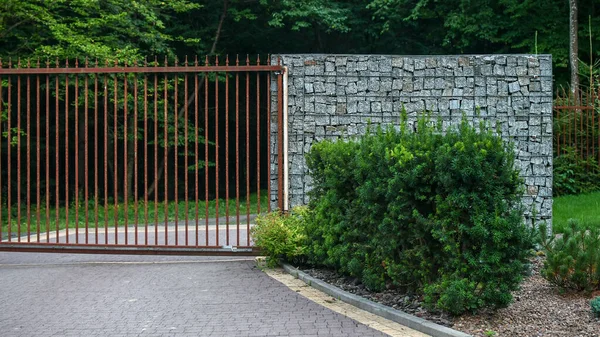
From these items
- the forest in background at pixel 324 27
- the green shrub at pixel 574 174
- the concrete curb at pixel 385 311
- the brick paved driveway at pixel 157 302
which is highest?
the forest in background at pixel 324 27

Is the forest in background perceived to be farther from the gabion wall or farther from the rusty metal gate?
the gabion wall

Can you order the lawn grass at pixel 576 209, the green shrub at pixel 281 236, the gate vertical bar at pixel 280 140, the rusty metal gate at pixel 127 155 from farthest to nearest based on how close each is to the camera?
the lawn grass at pixel 576 209 < the rusty metal gate at pixel 127 155 < the gate vertical bar at pixel 280 140 < the green shrub at pixel 281 236

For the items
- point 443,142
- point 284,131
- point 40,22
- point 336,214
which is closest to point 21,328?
point 336,214

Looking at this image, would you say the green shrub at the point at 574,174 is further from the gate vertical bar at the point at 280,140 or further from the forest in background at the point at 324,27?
the gate vertical bar at the point at 280,140

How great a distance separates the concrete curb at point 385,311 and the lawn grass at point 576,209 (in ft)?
16.3

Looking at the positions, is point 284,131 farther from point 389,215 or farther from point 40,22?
point 40,22

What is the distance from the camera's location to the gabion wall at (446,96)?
39.3ft

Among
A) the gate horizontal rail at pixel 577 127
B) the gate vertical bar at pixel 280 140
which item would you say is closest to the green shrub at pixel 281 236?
the gate vertical bar at pixel 280 140

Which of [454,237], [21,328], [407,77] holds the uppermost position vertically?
[407,77]

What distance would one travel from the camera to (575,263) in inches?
314

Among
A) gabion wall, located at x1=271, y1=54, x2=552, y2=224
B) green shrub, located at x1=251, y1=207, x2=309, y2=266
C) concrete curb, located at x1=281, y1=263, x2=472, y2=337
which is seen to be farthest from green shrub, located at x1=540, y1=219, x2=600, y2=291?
gabion wall, located at x1=271, y1=54, x2=552, y2=224

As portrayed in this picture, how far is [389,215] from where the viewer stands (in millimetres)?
7848

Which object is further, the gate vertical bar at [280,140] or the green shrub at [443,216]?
the gate vertical bar at [280,140]

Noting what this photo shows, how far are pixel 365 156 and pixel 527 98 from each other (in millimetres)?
4723
